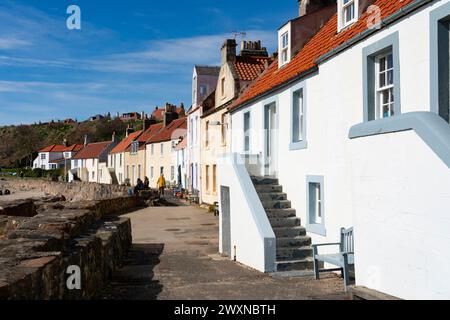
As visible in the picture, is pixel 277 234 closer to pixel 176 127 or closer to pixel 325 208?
pixel 325 208

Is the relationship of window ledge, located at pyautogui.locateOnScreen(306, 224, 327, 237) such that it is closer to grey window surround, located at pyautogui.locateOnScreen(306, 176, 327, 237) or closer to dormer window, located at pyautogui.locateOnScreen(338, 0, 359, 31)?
grey window surround, located at pyautogui.locateOnScreen(306, 176, 327, 237)

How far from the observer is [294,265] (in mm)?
10789

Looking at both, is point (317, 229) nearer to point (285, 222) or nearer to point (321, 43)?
point (285, 222)

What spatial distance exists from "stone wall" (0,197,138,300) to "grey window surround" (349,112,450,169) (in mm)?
4585

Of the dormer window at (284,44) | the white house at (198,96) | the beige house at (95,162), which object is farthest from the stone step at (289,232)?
the beige house at (95,162)

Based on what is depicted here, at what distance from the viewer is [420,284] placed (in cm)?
602

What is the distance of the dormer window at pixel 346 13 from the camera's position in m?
11.3

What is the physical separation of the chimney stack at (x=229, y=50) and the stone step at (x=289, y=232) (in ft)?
47.5

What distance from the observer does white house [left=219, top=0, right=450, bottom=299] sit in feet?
19.8

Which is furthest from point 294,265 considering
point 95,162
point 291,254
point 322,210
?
point 95,162

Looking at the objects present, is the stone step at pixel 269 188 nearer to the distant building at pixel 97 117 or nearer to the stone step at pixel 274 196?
the stone step at pixel 274 196

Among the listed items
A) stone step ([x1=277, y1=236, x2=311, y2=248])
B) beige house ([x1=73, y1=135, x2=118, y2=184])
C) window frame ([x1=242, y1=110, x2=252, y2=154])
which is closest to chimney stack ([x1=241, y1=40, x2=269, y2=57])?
window frame ([x1=242, y1=110, x2=252, y2=154])

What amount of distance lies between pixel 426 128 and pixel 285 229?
21.7 feet
